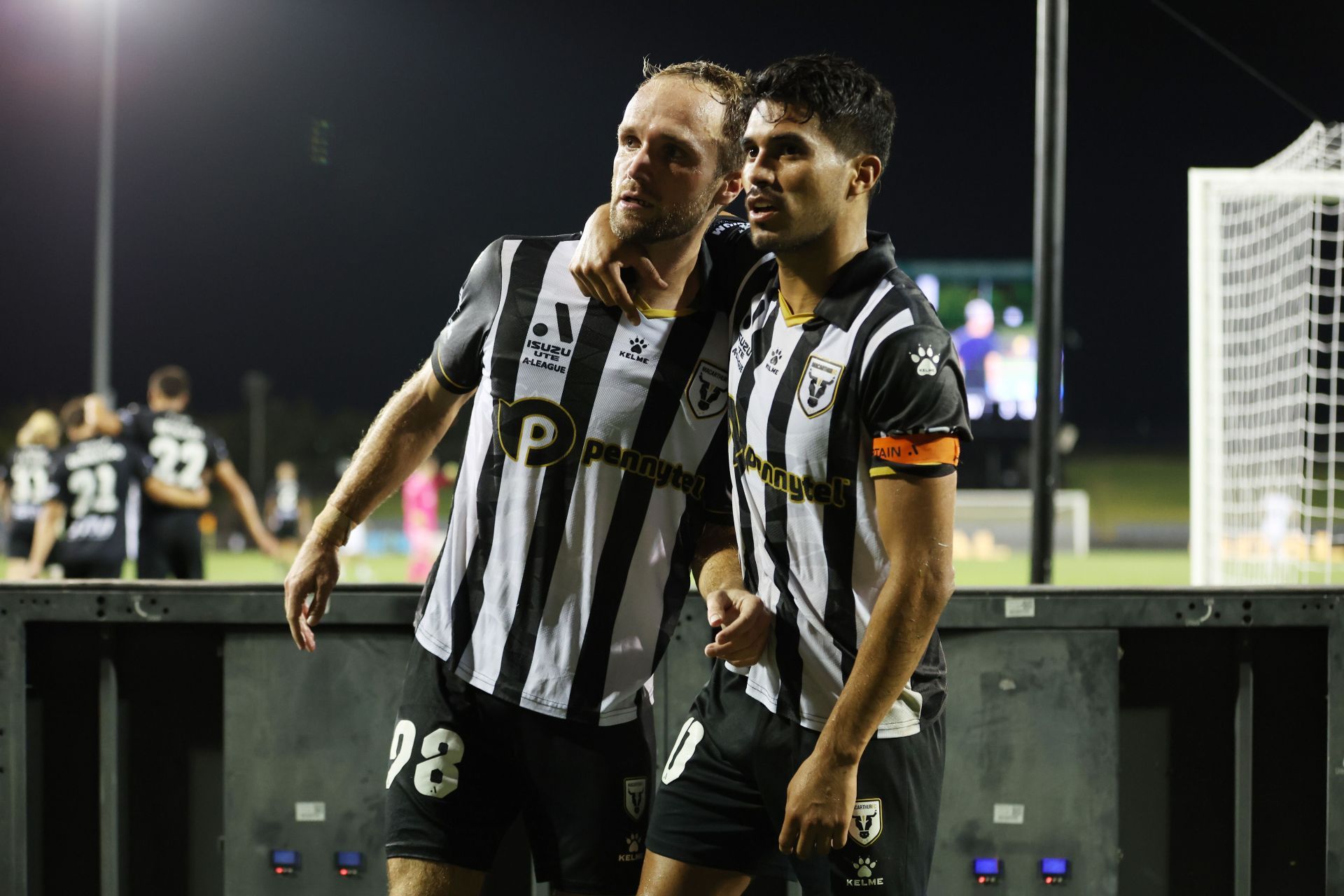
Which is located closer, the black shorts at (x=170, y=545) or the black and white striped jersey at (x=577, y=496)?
the black and white striped jersey at (x=577, y=496)

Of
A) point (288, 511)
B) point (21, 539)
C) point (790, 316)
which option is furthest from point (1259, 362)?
point (288, 511)

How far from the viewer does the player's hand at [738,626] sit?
7.31ft

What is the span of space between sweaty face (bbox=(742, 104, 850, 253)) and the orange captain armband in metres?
0.45

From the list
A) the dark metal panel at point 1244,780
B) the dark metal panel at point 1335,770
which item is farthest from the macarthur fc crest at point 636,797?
the dark metal panel at point 1335,770

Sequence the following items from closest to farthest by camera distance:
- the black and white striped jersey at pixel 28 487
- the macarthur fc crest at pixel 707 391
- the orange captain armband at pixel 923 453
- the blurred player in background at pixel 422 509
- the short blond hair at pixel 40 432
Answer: the orange captain armband at pixel 923 453 → the macarthur fc crest at pixel 707 391 → the black and white striped jersey at pixel 28 487 → the short blond hair at pixel 40 432 → the blurred player in background at pixel 422 509

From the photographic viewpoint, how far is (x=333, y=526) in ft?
8.57

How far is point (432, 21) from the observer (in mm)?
68375

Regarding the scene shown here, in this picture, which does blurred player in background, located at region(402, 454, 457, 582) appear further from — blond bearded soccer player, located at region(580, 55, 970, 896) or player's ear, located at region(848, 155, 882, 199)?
player's ear, located at region(848, 155, 882, 199)

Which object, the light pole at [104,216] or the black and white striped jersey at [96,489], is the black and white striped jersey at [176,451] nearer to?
the black and white striped jersey at [96,489]

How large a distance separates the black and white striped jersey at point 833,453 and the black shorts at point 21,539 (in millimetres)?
9351

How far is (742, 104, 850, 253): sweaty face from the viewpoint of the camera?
2225 mm

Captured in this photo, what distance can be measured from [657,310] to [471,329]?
1.34 feet

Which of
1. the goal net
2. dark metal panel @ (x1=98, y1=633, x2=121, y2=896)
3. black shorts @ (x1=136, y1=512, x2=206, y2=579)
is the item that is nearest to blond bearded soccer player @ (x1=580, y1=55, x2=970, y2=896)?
dark metal panel @ (x1=98, y1=633, x2=121, y2=896)

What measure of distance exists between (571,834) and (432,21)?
235ft
